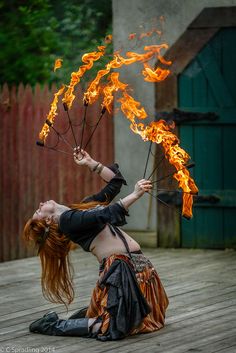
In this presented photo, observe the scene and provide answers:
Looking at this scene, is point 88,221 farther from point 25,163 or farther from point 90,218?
point 25,163

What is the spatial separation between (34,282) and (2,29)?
26.1ft

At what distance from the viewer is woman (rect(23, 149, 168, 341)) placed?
26.6 feet

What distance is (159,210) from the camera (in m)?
13.2

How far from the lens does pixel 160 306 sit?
8516 mm

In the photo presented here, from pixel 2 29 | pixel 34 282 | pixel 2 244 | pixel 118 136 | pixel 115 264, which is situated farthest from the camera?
pixel 2 29

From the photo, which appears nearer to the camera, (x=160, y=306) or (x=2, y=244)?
(x=160, y=306)

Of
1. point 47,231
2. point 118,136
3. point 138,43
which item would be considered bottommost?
point 47,231

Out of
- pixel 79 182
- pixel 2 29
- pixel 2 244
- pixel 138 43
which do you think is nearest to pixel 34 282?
pixel 2 244

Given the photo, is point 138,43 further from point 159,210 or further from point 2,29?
point 2,29

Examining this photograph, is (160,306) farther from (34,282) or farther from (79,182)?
(79,182)

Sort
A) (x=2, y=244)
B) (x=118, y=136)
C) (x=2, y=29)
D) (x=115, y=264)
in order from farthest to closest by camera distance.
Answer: (x=2, y=29)
(x=118, y=136)
(x=2, y=244)
(x=115, y=264)

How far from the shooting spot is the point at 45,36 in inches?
708

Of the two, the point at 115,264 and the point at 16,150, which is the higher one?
the point at 16,150

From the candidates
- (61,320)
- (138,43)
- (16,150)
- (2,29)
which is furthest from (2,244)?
(2,29)
